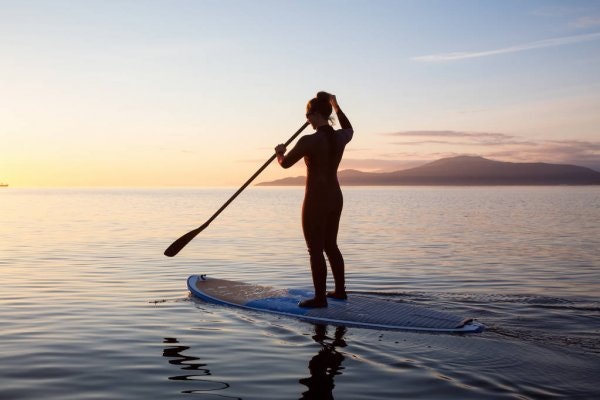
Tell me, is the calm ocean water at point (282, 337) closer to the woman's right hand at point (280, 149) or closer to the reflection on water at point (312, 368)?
the reflection on water at point (312, 368)

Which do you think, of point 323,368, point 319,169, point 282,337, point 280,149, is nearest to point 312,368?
point 323,368

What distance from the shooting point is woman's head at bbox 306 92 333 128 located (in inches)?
312

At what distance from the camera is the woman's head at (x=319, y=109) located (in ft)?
26.0

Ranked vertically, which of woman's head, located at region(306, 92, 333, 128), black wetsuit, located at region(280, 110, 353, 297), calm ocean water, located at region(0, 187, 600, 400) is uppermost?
woman's head, located at region(306, 92, 333, 128)

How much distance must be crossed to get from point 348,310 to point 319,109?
2582 mm

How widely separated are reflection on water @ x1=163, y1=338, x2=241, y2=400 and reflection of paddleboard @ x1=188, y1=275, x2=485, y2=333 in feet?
6.18

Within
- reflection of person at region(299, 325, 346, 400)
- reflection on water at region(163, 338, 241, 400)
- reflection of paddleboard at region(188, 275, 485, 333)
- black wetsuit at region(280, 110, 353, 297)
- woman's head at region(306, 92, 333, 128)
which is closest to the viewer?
reflection of person at region(299, 325, 346, 400)

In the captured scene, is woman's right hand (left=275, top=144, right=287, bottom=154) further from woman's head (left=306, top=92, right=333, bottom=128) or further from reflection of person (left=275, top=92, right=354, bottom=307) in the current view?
woman's head (left=306, top=92, right=333, bottom=128)

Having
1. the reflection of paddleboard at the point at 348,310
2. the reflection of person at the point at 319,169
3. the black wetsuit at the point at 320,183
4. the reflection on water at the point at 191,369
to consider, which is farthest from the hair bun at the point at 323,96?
the reflection on water at the point at 191,369

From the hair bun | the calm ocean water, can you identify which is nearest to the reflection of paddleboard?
the calm ocean water

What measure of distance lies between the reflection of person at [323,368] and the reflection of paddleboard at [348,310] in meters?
0.49

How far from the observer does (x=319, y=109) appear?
26.0 feet

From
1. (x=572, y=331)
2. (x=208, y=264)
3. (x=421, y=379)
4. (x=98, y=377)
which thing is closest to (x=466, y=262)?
(x=208, y=264)

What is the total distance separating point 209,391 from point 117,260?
11.9 metres
